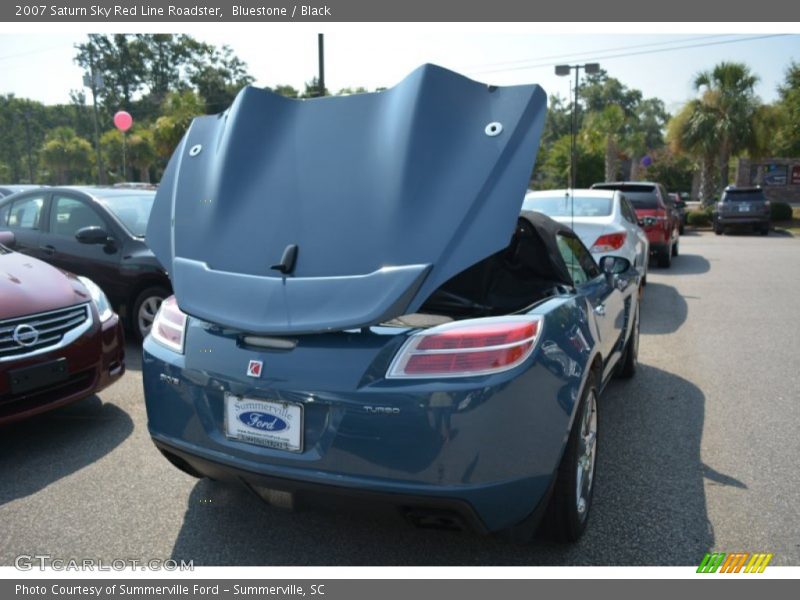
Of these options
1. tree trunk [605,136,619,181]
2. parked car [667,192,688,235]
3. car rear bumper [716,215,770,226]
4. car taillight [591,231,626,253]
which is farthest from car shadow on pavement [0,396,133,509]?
tree trunk [605,136,619,181]

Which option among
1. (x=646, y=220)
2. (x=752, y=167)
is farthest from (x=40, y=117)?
(x=646, y=220)

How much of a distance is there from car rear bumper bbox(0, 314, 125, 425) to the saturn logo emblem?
106mm

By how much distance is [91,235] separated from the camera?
6.11 metres

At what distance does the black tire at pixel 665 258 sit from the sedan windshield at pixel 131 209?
936 centimetres

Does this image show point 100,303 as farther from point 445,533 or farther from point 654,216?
point 654,216

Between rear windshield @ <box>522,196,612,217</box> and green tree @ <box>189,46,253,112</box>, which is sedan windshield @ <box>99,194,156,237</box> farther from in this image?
green tree @ <box>189,46,253,112</box>

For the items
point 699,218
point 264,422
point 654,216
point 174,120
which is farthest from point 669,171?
point 264,422

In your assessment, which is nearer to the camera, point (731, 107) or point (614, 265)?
point (614, 265)

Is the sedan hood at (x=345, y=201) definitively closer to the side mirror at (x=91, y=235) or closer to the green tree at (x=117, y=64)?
the side mirror at (x=91, y=235)

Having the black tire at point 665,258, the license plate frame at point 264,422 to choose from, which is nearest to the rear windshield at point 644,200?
the black tire at point 665,258

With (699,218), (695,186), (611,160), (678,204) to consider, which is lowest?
(699,218)

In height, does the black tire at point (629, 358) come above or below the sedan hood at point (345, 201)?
below

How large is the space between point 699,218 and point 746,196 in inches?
149

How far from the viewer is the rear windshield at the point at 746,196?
20.9 metres
